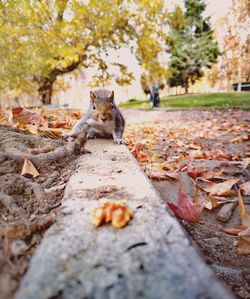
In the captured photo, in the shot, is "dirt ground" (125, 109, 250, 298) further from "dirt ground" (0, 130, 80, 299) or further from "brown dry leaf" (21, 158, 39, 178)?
"brown dry leaf" (21, 158, 39, 178)

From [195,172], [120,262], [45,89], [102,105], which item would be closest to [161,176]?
[195,172]

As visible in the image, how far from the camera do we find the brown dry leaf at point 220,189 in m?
1.96

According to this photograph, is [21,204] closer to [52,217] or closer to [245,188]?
[52,217]

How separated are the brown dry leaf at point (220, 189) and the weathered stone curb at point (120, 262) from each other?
1.19 meters

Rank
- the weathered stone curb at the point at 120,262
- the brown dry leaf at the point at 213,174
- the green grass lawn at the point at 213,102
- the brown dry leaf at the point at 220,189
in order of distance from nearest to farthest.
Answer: the weathered stone curb at the point at 120,262 → the brown dry leaf at the point at 220,189 → the brown dry leaf at the point at 213,174 → the green grass lawn at the point at 213,102

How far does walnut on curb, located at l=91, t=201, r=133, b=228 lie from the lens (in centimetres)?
77

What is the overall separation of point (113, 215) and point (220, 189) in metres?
1.38

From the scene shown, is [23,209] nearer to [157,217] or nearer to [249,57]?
[157,217]

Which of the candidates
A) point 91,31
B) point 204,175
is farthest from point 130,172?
point 91,31

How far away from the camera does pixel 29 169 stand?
1.39 m

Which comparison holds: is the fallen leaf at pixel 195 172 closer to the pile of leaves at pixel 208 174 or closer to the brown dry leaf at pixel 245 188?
the pile of leaves at pixel 208 174

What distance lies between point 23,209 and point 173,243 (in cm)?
57

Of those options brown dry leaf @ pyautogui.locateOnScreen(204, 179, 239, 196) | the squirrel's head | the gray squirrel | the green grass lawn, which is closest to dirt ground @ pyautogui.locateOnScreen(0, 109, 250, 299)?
brown dry leaf @ pyautogui.locateOnScreen(204, 179, 239, 196)

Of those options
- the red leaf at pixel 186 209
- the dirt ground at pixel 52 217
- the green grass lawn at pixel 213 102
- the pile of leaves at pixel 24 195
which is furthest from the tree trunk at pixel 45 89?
the red leaf at pixel 186 209
